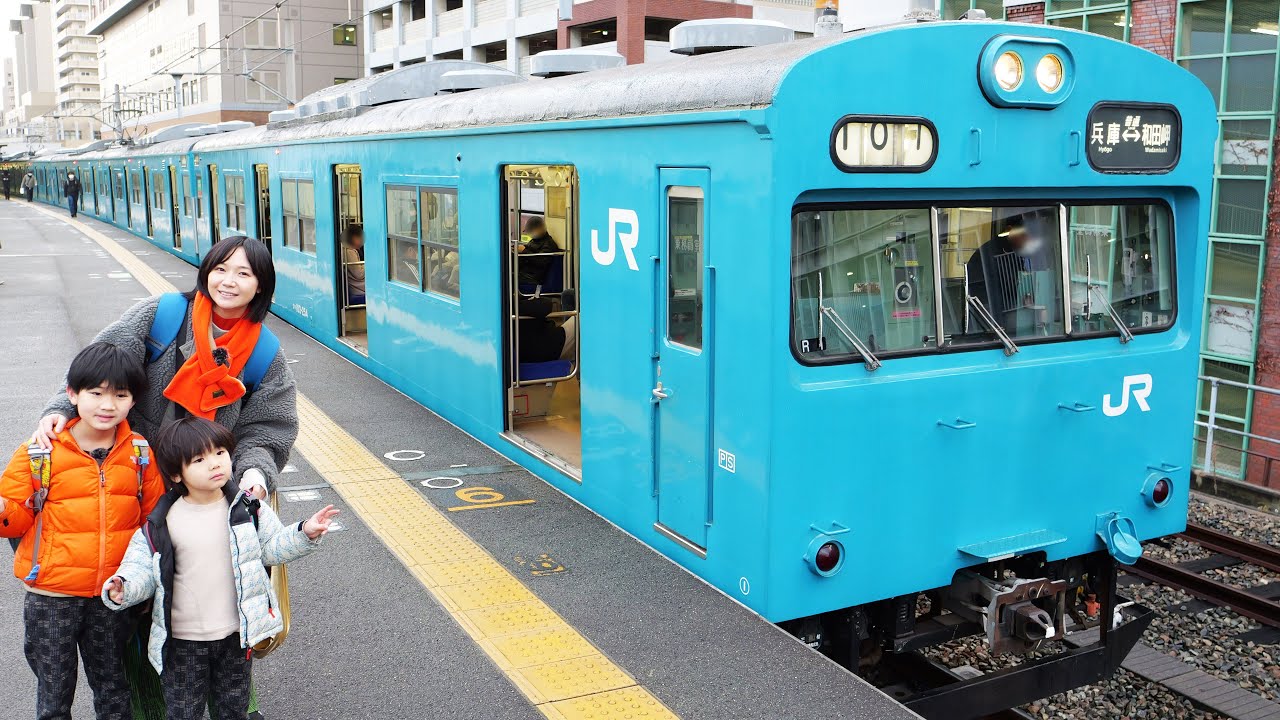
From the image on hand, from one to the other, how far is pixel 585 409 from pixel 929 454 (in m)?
1.95

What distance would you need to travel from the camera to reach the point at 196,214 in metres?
19.0

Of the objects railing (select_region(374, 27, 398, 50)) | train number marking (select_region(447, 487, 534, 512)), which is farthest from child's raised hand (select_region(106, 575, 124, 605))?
railing (select_region(374, 27, 398, 50))

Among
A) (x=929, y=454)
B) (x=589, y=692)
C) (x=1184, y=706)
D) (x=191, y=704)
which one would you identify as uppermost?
(x=929, y=454)

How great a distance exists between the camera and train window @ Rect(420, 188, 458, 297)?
316 inches

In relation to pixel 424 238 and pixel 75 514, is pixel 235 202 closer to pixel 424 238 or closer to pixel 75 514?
pixel 424 238

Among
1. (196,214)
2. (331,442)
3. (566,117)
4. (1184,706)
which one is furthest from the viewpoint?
(196,214)

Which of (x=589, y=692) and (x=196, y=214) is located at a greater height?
(x=196, y=214)

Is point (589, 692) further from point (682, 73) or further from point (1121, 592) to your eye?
point (1121, 592)

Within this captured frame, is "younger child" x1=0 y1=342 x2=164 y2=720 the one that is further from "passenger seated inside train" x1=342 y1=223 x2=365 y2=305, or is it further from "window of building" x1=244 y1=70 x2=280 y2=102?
"window of building" x1=244 y1=70 x2=280 y2=102

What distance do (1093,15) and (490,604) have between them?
569 inches

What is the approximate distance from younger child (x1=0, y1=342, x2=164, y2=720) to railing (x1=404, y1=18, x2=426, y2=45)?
43.5m

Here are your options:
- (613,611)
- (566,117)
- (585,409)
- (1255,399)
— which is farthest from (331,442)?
(1255,399)

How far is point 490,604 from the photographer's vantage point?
4.99 metres

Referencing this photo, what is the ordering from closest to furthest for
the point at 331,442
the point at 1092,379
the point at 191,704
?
the point at 191,704 < the point at 1092,379 < the point at 331,442
